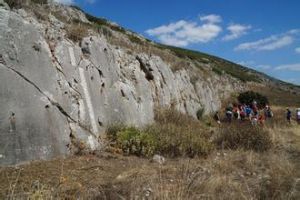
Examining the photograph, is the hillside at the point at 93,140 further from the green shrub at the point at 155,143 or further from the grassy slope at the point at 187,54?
the grassy slope at the point at 187,54

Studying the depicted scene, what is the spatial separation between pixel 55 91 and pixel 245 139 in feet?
19.8

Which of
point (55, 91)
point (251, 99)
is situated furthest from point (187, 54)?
point (55, 91)

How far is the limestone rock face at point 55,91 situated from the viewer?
9.10 m

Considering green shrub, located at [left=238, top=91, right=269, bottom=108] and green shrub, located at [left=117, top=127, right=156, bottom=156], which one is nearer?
green shrub, located at [left=117, top=127, right=156, bottom=156]

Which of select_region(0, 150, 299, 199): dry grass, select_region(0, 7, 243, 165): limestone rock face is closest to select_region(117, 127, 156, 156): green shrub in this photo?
select_region(0, 150, 299, 199): dry grass

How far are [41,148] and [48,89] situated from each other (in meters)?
1.55

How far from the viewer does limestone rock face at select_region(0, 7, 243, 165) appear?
910cm

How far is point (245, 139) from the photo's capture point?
A: 43.0 feet

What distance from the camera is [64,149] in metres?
9.94

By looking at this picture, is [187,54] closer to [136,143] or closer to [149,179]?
[136,143]

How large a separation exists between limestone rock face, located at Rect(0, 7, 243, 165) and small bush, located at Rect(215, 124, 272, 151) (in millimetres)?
2882

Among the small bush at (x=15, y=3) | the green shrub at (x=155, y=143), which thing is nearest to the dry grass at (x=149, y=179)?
the green shrub at (x=155, y=143)

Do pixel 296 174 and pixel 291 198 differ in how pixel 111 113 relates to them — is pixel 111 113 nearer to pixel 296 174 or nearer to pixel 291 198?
pixel 296 174

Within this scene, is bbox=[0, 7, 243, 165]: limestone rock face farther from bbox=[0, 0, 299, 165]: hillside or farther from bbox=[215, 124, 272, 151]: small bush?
bbox=[215, 124, 272, 151]: small bush
